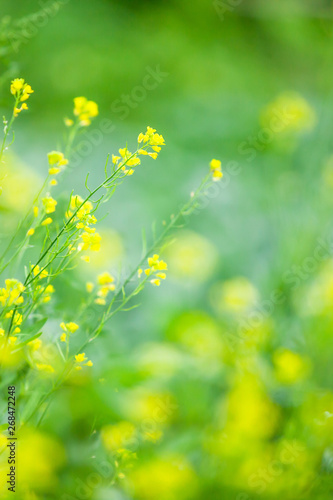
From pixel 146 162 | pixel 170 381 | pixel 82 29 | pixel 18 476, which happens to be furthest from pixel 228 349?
pixel 82 29

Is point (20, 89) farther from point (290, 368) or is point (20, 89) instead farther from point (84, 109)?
point (290, 368)

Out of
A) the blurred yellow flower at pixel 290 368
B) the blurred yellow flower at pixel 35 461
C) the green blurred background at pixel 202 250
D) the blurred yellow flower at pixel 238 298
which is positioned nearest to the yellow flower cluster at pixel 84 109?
the green blurred background at pixel 202 250

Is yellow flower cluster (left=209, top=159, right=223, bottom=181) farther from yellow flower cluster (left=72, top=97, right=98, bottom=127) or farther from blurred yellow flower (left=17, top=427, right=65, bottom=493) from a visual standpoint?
blurred yellow flower (left=17, top=427, right=65, bottom=493)

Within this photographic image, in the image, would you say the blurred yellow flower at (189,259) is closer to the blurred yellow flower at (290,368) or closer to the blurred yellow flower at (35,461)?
the blurred yellow flower at (290,368)

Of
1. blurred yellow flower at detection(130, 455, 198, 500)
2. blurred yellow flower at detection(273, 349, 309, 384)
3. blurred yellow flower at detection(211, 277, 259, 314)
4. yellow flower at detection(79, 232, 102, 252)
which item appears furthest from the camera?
blurred yellow flower at detection(211, 277, 259, 314)

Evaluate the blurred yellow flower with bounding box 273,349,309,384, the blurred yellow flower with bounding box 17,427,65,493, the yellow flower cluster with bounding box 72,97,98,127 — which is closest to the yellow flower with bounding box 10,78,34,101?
the yellow flower cluster with bounding box 72,97,98,127

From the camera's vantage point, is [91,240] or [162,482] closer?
[91,240]

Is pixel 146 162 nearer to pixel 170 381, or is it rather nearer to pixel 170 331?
pixel 170 331

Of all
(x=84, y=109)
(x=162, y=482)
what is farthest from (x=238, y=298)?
(x=84, y=109)
